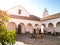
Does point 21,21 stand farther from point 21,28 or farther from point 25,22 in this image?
point 21,28

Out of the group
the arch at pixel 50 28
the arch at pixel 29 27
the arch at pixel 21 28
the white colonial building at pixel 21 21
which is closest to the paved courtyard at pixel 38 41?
the white colonial building at pixel 21 21

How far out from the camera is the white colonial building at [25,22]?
2517 cm

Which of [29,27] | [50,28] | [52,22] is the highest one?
[52,22]

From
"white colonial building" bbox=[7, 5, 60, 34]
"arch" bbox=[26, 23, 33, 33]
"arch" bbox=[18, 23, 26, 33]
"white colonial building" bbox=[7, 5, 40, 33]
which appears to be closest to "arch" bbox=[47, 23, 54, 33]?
"white colonial building" bbox=[7, 5, 60, 34]

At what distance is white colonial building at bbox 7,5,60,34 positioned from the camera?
25172mm

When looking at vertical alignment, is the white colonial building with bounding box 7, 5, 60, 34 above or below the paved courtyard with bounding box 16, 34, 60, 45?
above

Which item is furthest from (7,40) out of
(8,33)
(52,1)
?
(52,1)

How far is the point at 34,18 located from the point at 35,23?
3.83 ft

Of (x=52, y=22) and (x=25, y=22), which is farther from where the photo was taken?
(x=25, y=22)

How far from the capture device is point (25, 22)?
86.2 feet

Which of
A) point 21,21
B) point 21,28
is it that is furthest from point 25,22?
point 21,28

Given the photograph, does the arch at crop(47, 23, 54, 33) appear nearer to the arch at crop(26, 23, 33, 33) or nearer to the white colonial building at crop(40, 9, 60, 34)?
the white colonial building at crop(40, 9, 60, 34)

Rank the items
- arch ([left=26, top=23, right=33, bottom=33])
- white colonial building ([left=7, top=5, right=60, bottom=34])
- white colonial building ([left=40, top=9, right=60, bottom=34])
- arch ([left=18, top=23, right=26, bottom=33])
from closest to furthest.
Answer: white colonial building ([left=40, top=9, right=60, bottom=34])
white colonial building ([left=7, top=5, right=60, bottom=34])
arch ([left=18, top=23, right=26, bottom=33])
arch ([left=26, top=23, right=33, bottom=33])

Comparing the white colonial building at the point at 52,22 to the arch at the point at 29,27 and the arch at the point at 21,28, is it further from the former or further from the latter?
the arch at the point at 21,28
